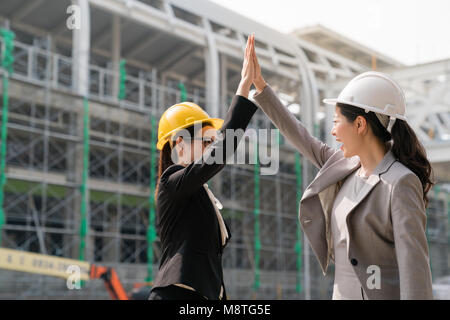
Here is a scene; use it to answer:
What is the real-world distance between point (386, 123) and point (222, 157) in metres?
0.64

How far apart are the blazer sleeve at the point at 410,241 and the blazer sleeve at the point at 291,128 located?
1.78ft

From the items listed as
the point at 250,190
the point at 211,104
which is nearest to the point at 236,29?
the point at 211,104

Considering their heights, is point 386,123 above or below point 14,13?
below

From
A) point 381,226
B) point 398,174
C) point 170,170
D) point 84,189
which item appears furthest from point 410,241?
point 84,189

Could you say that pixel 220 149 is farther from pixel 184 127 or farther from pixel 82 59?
pixel 82 59

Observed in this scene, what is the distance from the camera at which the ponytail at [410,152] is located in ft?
7.39

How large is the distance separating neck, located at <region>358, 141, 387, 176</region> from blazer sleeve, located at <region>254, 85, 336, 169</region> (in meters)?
0.29

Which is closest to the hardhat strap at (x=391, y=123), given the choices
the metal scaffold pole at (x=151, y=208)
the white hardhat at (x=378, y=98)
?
the white hardhat at (x=378, y=98)

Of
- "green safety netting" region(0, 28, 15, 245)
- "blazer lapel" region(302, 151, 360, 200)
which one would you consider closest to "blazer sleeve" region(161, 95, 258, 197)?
"blazer lapel" region(302, 151, 360, 200)

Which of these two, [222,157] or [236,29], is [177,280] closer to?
[222,157]

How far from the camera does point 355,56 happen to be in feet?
103

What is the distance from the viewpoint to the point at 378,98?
7.47ft

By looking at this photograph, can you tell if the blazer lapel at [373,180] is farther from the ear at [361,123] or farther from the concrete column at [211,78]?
the concrete column at [211,78]
